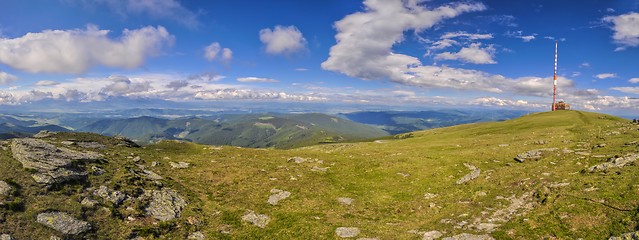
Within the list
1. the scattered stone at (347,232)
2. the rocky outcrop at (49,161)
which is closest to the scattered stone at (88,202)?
the rocky outcrop at (49,161)

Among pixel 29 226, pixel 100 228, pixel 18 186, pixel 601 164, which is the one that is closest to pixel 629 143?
pixel 601 164

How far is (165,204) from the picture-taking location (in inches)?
1337

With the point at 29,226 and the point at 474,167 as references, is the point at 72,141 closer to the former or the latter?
the point at 29,226

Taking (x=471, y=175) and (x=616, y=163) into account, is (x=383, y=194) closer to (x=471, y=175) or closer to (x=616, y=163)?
(x=471, y=175)

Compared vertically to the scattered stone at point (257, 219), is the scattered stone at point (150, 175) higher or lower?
higher

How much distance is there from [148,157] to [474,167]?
52.4 m

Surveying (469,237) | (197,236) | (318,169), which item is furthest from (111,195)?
(469,237)

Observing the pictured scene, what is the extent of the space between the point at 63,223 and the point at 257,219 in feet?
53.2

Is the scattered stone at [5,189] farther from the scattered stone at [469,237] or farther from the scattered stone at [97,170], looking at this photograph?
the scattered stone at [469,237]

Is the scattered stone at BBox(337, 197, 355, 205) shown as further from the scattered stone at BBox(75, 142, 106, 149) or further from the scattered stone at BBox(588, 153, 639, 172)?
the scattered stone at BBox(75, 142, 106, 149)

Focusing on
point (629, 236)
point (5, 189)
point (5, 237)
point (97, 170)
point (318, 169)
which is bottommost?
point (318, 169)

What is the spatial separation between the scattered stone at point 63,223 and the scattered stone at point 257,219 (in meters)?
13.6

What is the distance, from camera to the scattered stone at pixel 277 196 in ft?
126

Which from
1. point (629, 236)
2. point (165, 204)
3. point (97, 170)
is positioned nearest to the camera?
point (629, 236)
